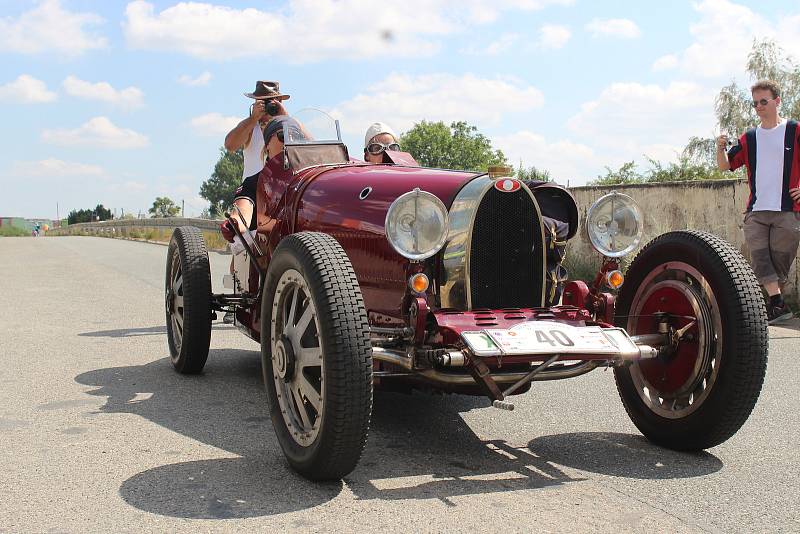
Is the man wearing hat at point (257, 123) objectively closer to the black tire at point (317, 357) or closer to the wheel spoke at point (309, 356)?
the black tire at point (317, 357)

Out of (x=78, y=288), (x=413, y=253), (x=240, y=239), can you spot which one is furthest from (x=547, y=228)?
(x=78, y=288)

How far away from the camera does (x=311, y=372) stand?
371 cm

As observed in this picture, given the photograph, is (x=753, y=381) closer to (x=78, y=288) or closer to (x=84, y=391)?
(x=84, y=391)

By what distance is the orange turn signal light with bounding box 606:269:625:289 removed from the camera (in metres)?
4.30

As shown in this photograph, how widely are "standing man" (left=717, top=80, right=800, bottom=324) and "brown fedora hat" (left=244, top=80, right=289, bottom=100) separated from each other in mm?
3836

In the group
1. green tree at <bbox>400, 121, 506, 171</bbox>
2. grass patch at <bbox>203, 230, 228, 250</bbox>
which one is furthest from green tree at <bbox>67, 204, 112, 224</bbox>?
grass patch at <bbox>203, 230, 228, 250</bbox>

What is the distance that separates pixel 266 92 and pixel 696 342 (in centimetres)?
398

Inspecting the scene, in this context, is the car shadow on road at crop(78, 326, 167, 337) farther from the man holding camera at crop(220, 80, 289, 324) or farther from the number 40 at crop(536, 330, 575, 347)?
the number 40 at crop(536, 330, 575, 347)

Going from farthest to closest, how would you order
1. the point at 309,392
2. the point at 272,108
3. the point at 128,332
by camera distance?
the point at 128,332 < the point at 272,108 < the point at 309,392

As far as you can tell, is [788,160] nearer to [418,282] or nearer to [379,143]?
[379,143]

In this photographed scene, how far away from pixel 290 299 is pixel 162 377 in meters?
2.21

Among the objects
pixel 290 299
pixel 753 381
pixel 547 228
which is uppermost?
pixel 547 228

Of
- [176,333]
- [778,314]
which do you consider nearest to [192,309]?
[176,333]

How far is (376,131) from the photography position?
6.09 m
